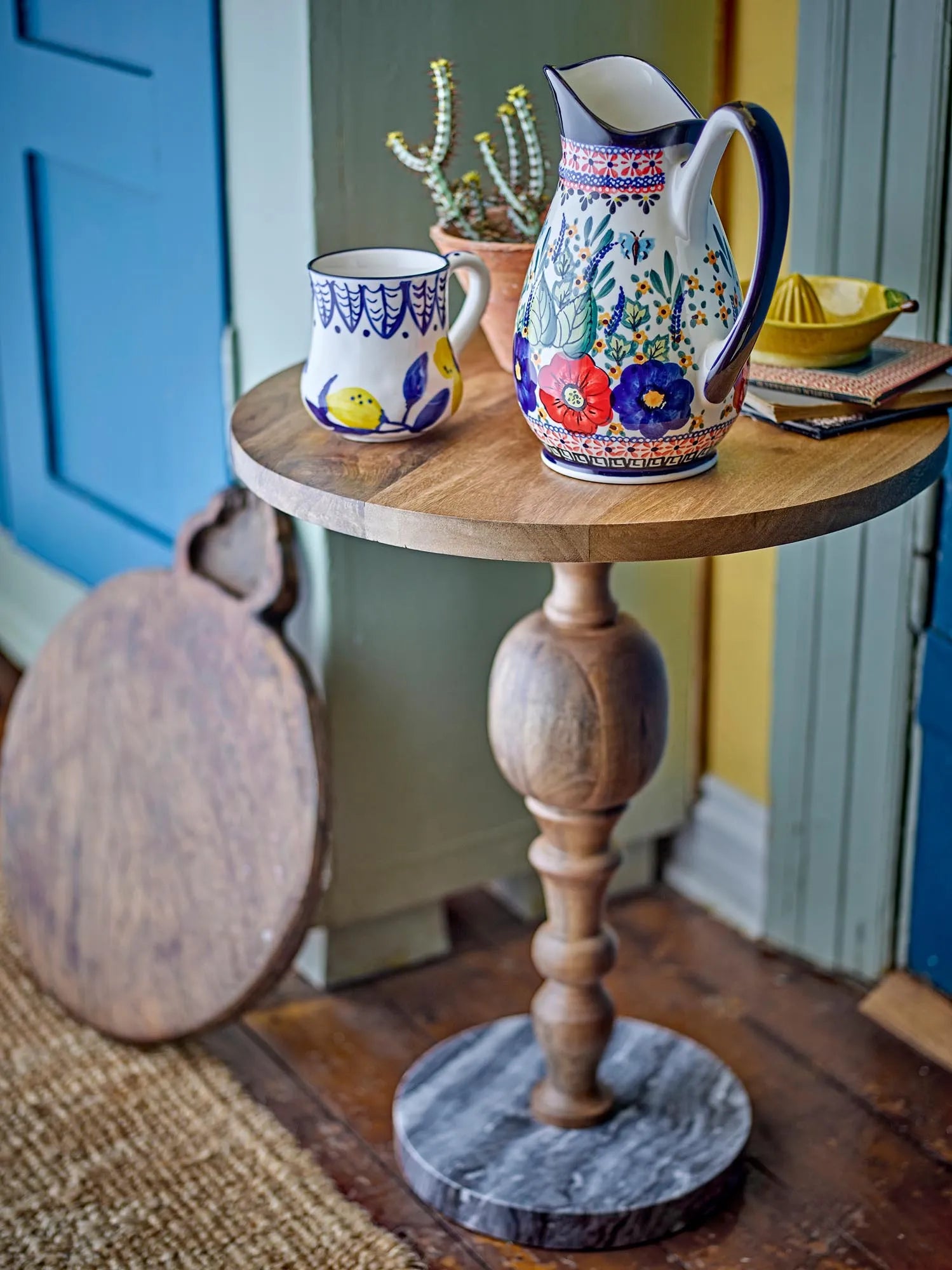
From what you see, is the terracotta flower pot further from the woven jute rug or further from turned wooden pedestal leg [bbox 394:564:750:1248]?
the woven jute rug

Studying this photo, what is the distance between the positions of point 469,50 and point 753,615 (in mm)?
662

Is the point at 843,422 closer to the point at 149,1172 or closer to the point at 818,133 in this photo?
the point at 818,133

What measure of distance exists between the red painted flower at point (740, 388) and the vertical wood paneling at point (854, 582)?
1.45 ft

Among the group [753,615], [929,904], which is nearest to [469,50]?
[753,615]

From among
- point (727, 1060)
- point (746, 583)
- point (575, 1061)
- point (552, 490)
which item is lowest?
point (727, 1060)

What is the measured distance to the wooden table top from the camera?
1025 millimetres

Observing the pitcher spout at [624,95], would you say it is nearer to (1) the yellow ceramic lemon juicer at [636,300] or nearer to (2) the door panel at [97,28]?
(1) the yellow ceramic lemon juicer at [636,300]

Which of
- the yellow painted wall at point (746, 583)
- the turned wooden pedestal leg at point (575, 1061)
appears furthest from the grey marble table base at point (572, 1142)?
the yellow painted wall at point (746, 583)

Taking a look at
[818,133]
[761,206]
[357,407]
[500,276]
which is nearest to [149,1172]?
[357,407]

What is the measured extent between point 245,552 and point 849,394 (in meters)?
0.68

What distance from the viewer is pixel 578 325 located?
3.50 feet

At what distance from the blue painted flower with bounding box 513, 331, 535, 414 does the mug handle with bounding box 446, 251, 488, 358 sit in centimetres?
10

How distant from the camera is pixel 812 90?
151cm

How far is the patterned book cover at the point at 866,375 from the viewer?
1199mm
